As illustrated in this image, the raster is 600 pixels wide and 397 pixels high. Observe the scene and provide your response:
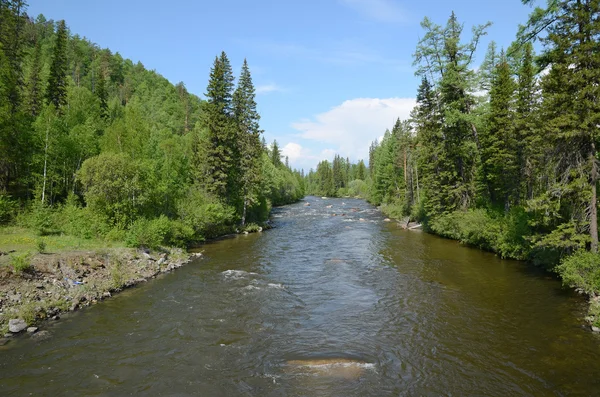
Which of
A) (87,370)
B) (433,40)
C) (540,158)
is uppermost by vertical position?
(433,40)

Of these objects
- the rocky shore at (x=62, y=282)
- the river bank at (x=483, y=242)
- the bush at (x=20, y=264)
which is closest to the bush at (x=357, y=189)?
the river bank at (x=483, y=242)

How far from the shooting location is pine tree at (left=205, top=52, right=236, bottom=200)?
37.4 metres

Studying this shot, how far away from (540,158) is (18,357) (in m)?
25.2

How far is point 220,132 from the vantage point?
37.7 metres

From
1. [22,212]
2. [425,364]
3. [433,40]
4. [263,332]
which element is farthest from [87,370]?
[433,40]

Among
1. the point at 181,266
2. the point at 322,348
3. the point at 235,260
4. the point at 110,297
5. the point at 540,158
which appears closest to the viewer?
A: the point at 322,348

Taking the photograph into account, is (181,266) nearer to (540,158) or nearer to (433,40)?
(540,158)

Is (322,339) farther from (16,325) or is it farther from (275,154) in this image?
(275,154)

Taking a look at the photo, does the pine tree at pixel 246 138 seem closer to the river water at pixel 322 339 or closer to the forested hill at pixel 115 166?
the forested hill at pixel 115 166

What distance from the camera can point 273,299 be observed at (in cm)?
1752

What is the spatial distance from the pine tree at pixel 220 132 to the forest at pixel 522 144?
20.5 meters

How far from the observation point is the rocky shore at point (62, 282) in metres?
13.7

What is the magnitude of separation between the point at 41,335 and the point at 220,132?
2751 cm

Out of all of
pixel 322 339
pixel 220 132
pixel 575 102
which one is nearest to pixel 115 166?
pixel 220 132
